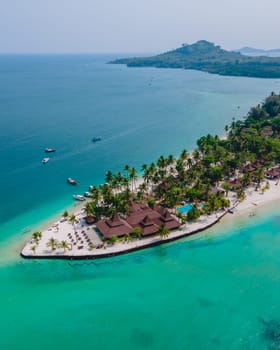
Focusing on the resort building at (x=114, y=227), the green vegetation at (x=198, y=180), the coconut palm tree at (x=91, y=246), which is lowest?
the coconut palm tree at (x=91, y=246)

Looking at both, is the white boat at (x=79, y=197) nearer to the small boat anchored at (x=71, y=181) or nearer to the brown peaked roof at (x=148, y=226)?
the small boat anchored at (x=71, y=181)

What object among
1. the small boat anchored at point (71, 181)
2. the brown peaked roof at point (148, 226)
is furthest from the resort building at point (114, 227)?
the small boat anchored at point (71, 181)

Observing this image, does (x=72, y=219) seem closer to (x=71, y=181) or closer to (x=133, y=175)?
(x=133, y=175)

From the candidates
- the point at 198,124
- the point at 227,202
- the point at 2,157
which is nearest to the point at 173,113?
the point at 198,124

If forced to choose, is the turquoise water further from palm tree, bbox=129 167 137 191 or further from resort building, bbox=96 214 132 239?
palm tree, bbox=129 167 137 191

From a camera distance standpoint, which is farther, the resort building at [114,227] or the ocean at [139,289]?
the resort building at [114,227]

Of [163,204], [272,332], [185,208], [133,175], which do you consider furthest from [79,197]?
[272,332]

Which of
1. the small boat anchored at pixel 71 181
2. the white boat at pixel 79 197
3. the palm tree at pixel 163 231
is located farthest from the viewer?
the small boat anchored at pixel 71 181

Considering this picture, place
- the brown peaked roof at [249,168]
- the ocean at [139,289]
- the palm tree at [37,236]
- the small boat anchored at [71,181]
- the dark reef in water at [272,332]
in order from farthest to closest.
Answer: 1. the brown peaked roof at [249,168]
2. the small boat anchored at [71,181]
3. the palm tree at [37,236]
4. the ocean at [139,289]
5. the dark reef in water at [272,332]
